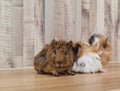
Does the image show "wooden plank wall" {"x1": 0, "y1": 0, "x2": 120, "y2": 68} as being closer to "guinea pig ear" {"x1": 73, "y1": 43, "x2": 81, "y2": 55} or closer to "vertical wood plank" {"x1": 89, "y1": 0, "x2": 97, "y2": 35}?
"vertical wood plank" {"x1": 89, "y1": 0, "x2": 97, "y2": 35}

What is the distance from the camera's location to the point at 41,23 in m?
1.09

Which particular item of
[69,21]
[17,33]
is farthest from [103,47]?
[17,33]

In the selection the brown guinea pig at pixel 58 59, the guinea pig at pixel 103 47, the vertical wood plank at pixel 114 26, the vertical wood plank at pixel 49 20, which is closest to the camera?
the brown guinea pig at pixel 58 59

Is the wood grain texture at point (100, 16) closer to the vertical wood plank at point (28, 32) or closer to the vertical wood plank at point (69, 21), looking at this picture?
Result: the vertical wood plank at point (69, 21)

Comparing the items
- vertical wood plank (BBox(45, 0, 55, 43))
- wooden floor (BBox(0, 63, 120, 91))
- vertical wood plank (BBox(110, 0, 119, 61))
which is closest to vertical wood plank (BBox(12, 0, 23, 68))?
vertical wood plank (BBox(45, 0, 55, 43))

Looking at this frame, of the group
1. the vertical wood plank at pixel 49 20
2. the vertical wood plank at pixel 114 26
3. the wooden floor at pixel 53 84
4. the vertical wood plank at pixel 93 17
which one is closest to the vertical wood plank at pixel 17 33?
the vertical wood plank at pixel 49 20

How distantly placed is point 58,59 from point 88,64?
14 cm

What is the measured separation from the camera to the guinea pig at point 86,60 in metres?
0.92

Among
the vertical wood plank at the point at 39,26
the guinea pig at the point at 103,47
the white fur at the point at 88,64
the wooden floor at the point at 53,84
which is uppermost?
the vertical wood plank at the point at 39,26

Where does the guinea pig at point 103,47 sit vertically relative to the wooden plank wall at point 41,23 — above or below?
below

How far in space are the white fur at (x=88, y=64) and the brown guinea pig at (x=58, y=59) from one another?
5 cm

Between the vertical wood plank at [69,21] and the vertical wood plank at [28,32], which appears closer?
the vertical wood plank at [28,32]

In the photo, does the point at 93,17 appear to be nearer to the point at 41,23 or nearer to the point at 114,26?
the point at 114,26

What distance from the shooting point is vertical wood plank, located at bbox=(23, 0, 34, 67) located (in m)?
1.05
